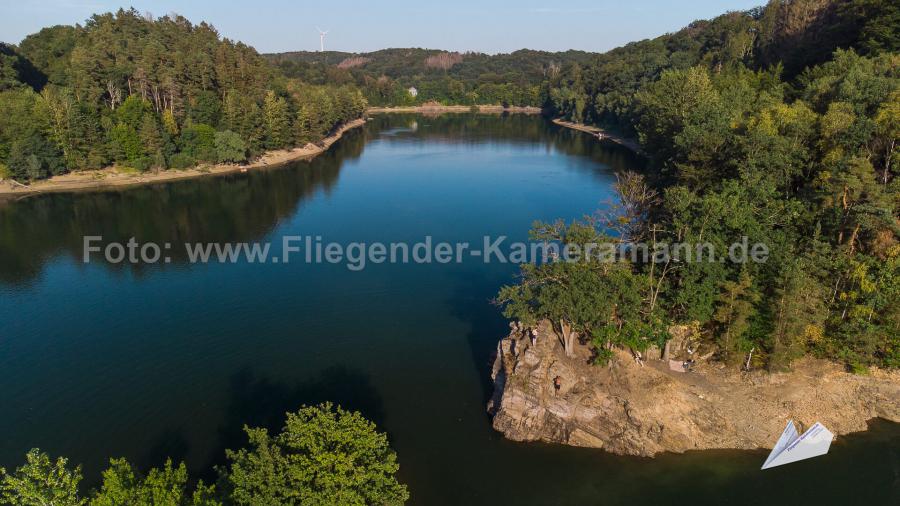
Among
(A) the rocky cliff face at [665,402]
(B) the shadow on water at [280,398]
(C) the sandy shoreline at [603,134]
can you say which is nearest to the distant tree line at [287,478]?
(B) the shadow on water at [280,398]

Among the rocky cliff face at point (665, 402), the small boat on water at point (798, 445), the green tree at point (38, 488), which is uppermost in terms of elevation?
the green tree at point (38, 488)

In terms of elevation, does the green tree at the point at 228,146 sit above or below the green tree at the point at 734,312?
above

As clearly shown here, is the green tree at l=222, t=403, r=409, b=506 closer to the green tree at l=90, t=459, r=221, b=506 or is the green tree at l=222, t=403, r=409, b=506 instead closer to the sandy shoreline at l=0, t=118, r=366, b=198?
the green tree at l=90, t=459, r=221, b=506

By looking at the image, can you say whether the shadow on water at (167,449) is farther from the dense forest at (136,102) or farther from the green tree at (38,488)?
the dense forest at (136,102)

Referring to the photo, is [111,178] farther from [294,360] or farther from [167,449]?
[167,449]

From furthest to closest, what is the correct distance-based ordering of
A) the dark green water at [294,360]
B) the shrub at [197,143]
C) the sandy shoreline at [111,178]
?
the shrub at [197,143]
the sandy shoreline at [111,178]
the dark green water at [294,360]

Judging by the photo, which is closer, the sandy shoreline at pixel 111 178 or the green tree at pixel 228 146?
the sandy shoreline at pixel 111 178

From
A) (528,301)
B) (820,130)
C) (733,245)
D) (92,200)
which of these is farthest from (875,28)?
(92,200)
